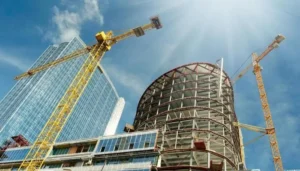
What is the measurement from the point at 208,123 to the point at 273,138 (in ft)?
71.6

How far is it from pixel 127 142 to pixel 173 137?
938 cm

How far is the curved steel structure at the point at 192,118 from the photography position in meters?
54.3

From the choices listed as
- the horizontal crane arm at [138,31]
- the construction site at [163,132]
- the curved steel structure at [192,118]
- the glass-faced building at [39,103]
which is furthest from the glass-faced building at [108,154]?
the glass-faced building at [39,103]

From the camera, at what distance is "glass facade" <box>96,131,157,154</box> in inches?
2162

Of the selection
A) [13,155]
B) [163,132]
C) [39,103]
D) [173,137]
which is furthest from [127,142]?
[39,103]

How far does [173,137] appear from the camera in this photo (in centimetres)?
5959

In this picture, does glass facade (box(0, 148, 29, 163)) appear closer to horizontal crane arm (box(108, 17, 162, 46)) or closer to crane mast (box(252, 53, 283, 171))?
horizontal crane arm (box(108, 17, 162, 46))

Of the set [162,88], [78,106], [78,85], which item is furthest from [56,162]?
[78,106]

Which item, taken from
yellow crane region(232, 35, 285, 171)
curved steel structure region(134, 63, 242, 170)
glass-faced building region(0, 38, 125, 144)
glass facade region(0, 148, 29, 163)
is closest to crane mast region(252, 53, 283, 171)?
yellow crane region(232, 35, 285, 171)

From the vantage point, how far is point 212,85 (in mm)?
73188

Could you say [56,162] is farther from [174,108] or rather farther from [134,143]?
[174,108]

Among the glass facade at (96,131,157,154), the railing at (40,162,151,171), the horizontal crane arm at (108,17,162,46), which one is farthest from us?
the horizontal crane arm at (108,17,162,46)

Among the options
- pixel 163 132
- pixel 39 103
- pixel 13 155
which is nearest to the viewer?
pixel 163 132

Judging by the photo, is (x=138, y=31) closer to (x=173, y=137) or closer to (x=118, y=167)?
(x=173, y=137)
